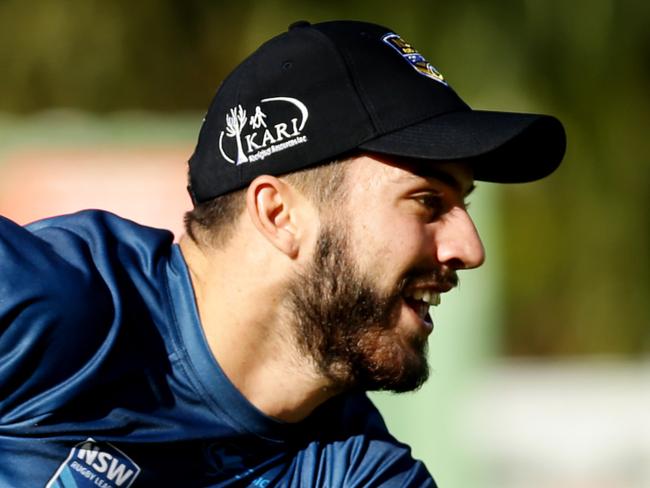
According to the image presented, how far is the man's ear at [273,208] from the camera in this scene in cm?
277

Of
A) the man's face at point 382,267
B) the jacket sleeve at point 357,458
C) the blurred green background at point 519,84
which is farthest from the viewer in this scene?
the blurred green background at point 519,84

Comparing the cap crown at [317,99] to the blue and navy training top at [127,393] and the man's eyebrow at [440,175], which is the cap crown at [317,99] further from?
the blue and navy training top at [127,393]

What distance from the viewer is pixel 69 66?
21.8 ft

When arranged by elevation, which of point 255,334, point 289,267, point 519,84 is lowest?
point 255,334

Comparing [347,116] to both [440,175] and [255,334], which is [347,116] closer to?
[440,175]

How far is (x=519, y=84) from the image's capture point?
6820 mm

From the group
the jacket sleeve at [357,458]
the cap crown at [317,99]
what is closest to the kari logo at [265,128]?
the cap crown at [317,99]

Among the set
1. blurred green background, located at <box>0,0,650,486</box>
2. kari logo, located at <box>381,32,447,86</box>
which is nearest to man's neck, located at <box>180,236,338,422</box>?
kari logo, located at <box>381,32,447,86</box>

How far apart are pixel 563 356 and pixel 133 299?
4296mm

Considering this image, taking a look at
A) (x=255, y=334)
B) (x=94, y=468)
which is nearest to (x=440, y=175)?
(x=255, y=334)

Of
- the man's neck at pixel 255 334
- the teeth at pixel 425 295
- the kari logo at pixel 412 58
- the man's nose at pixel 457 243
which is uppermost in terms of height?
the kari logo at pixel 412 58

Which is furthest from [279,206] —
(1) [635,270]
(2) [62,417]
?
(1) [635,270]

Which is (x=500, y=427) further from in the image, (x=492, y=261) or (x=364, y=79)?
(x=364, y=79)

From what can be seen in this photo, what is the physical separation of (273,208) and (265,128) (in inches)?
6.5
